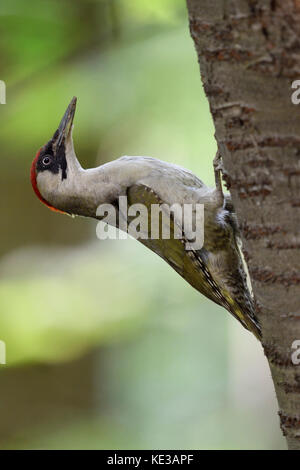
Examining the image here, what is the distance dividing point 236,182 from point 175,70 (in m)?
2.40

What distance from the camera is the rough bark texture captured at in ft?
5.19

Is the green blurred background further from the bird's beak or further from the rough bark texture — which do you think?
the rough bark texture

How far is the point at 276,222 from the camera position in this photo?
1.75 meters

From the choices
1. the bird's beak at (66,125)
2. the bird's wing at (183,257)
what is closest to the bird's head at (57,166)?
the bird's beak at (66,125)

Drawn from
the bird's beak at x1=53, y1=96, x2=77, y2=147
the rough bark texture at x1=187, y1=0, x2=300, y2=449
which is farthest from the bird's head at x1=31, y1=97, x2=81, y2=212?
the rough bark texture at x1=187, y1=0, x2=300, y2=449

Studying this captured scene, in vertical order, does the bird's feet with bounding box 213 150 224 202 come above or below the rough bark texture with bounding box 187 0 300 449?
above

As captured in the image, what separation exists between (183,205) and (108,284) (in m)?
1.25

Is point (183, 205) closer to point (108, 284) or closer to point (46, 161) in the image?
point (46, 161)

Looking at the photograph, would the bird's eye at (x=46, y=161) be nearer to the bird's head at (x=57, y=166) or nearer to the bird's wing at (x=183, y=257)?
the bird's head at (x=57, y=166)

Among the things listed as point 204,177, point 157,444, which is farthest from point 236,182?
point 157,444

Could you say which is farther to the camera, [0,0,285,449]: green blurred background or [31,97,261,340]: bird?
[0,0,285,449]: green blurred background

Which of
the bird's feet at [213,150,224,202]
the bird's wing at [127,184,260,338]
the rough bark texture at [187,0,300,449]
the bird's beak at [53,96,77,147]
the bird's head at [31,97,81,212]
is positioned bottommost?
the rough bark texture at [187,0,300,449]

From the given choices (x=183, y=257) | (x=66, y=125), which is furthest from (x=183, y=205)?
(x=66, y=125)
